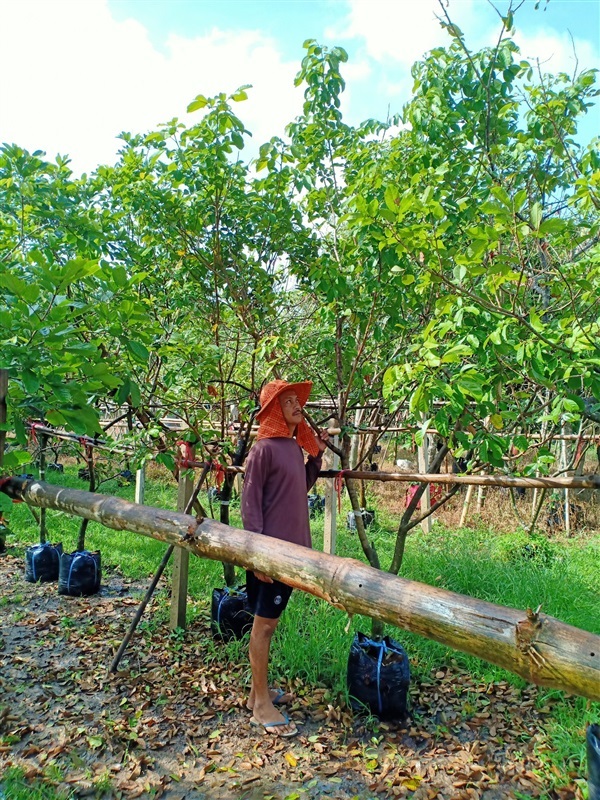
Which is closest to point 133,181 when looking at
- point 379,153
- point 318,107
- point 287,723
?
point 318,107

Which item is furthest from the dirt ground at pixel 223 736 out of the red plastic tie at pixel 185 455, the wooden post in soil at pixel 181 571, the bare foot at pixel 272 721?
the red plastic tie at pixel 185 455

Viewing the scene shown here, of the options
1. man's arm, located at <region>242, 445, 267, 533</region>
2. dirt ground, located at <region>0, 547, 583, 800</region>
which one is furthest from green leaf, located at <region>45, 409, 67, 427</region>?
dirt ground, located at <region>0, 547, 583, 800</region>

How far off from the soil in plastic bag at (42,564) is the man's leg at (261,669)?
3.12 metres

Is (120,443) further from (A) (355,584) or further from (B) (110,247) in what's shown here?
(A) (355,584)

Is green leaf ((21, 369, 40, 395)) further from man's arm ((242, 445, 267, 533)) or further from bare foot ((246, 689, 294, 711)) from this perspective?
bare foot ((246, 689, 294, 711))

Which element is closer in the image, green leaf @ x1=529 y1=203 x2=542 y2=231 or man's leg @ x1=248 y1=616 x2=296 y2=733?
green leaf @ x1=529 y1=203 x2=542 y2=231

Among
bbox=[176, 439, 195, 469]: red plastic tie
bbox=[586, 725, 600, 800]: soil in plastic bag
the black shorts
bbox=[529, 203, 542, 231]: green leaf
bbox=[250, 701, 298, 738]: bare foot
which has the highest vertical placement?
bbox=[529, 203, 542, 231]: green leaf

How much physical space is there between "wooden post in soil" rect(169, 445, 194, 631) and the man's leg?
970 millimetres

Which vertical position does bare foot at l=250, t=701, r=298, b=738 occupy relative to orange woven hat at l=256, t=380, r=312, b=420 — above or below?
below

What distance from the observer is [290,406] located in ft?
10.5

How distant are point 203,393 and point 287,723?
229 cm

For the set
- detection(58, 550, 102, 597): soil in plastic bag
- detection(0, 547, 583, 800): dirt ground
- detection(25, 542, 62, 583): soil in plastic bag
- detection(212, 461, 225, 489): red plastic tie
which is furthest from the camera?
detection(25, 542, 62, 583): soil in plastic bag

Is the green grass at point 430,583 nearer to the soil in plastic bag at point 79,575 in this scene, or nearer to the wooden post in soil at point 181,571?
the wooden post in soil at point 181,571

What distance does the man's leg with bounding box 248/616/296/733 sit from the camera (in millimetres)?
3121
